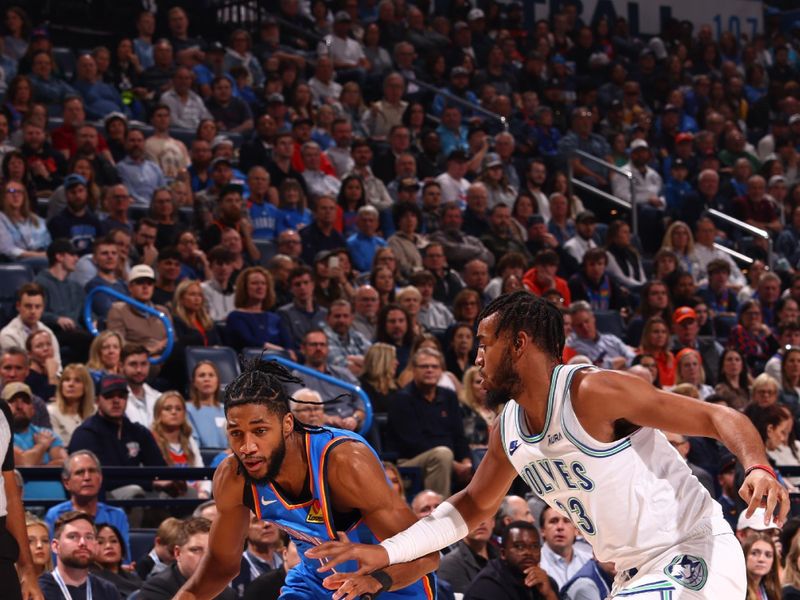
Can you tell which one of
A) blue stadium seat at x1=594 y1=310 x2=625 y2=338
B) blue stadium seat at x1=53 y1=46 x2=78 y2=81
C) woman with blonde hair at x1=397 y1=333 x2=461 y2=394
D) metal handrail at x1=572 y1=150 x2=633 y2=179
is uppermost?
blue stadium seat at x1=53 y1=46 x2=78 y2=81

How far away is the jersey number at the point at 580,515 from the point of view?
13.8ft

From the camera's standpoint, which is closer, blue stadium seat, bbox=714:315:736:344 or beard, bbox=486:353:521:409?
beard, bbox=486:353:521:409

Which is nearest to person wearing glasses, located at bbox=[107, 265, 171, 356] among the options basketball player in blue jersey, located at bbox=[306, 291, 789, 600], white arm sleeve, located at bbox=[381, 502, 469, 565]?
white arm sleeve, located at bbox=[381, 502, 469, 565]

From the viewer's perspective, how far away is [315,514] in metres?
4.46

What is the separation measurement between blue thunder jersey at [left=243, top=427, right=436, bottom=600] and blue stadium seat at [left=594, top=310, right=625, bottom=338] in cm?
809

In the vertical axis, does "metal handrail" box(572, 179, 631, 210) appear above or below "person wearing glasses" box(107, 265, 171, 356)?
below

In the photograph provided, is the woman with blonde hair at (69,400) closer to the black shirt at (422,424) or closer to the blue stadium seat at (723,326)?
the black shirt at (422,424)

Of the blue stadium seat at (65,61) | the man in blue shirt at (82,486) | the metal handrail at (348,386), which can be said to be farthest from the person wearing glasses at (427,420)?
the blue stadium seat at (65,61)

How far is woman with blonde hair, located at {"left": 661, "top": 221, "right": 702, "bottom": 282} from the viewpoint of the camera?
14.4m

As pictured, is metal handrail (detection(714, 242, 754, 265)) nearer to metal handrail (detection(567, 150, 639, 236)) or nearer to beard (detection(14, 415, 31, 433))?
metal handrail (detection(567, 150, 639, 236))

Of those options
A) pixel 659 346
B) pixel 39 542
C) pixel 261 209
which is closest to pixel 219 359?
pixel 261 209

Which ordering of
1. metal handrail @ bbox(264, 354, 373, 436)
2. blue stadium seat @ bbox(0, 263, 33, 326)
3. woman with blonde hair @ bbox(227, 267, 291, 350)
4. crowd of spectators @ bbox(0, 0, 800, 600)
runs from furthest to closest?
woman with blonde hair @ bbox(227, 267, 291, 350) < blue stadium seat @ bbox(0, 263, 33, 326) < metal handrail @ bbox(264, 354, 373, 436) < crowd of spectators @ bbox(0, 0, 800, 600)

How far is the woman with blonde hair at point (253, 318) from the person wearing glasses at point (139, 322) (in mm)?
694

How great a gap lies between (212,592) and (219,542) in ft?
0.57
